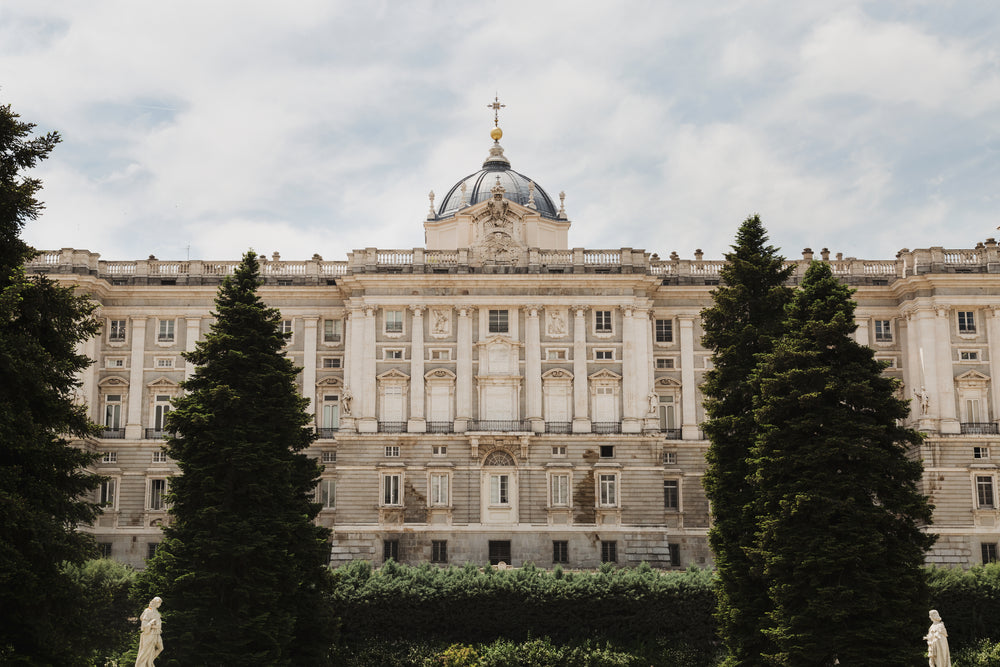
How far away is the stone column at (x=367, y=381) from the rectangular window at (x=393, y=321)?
0.85 metres

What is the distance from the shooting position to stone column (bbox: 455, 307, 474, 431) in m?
64.4

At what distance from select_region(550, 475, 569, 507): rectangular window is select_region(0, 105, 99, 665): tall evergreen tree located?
38.3m

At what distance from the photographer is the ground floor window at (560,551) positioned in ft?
203

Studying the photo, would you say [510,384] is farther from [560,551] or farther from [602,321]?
[560,551]

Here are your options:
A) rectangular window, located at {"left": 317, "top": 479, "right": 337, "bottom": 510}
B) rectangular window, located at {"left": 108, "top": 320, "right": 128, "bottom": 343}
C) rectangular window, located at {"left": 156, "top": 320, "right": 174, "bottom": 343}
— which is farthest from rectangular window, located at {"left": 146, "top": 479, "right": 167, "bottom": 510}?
rectangular window, located at {"left": 317, "top": 479, "right": 337, "bottom": 510}

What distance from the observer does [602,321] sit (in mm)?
66062

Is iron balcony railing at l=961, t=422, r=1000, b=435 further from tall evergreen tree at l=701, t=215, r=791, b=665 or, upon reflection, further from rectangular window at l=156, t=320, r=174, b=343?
rectangular window at l=156, t=320, r=174, b=343

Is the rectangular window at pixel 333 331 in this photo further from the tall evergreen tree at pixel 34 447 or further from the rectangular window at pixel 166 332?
the tall evergreen tree at pixel 34 447

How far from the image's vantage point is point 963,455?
64438 millimetres

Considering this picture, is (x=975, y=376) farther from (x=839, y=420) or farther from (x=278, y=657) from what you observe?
(x=278, y=657)

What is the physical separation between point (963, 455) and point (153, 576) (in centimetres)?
4612

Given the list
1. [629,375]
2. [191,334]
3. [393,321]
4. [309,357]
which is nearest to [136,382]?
[191,334]

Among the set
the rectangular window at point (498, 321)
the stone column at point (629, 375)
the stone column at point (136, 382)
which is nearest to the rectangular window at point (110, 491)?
the stone column at point (136, 382)

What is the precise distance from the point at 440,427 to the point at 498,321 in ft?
22.8
